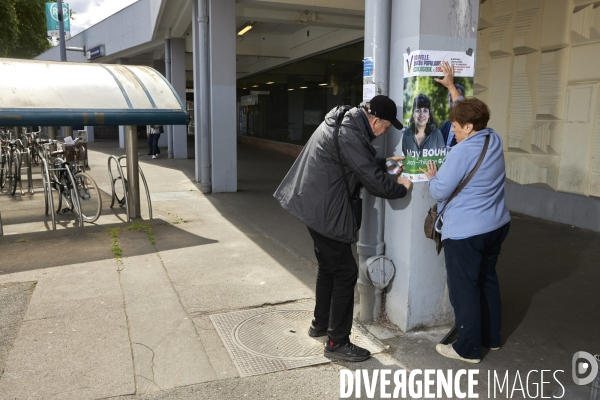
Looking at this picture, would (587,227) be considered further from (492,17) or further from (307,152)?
(307,152)

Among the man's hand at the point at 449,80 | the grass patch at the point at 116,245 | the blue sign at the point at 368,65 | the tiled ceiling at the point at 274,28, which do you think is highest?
the tiled ceiling at the point at 274,28

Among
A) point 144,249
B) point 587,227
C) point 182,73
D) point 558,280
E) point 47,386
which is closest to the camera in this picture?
point 47,386

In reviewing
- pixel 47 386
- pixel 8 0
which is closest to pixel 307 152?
pixel 47 386

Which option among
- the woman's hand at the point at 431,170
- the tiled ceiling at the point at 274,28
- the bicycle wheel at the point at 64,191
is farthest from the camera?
the tiled ceiling at the point at 274,28

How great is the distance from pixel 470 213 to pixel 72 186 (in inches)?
240

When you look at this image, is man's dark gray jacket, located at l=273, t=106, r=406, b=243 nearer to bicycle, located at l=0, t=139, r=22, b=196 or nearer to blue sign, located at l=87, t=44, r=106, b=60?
bicycle, located at l=0, t=139, r=22, b=196

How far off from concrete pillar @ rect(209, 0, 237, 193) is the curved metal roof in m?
2.52

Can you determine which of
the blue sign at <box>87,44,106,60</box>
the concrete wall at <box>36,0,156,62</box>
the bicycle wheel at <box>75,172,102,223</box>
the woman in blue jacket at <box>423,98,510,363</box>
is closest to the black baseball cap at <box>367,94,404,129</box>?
the woman in blue jacket at <box>423,98,510,363</box>

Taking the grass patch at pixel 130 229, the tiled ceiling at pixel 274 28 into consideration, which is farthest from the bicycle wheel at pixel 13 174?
the tiled ceiling at pixel 274 28

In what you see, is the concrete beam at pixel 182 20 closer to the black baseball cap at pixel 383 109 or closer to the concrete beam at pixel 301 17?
the concrete beam at pixel 301 17

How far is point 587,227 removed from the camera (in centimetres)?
703

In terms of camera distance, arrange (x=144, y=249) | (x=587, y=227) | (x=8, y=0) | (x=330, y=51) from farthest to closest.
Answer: (x=8, y=0), (x=330, y=51), (x=587, y=227), (x=144, y=249)

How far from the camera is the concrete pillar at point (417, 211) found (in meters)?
3.59

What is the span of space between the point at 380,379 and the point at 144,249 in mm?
3721
